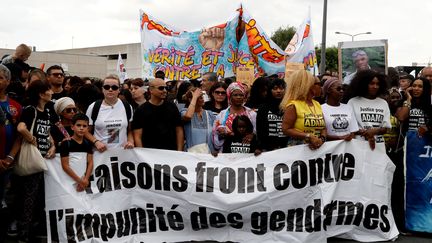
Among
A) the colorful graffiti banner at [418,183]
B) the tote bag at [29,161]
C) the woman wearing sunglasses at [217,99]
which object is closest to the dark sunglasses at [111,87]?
the tote bag at [29,161]

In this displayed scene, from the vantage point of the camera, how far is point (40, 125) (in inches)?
242

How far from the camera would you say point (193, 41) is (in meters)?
11.4

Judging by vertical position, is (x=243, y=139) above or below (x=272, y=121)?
below

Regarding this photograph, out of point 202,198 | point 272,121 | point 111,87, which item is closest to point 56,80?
point 111,87

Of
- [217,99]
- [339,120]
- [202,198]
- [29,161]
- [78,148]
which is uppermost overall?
[217,99]

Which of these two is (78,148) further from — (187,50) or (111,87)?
(187,50)

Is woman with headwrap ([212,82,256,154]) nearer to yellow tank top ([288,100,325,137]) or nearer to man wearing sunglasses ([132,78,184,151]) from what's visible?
man wearing sunglasses ([132,78,184,151])

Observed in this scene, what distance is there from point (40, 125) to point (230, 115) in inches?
81.0

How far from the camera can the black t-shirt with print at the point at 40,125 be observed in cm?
605

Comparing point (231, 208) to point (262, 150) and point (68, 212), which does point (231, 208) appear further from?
point (68, 212)

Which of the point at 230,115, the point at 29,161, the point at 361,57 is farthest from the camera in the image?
the point at 361,57

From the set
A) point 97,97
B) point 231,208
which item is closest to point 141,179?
point 231,208

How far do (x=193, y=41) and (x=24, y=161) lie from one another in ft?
19.6

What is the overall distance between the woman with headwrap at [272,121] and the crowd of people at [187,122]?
0.4 inches
